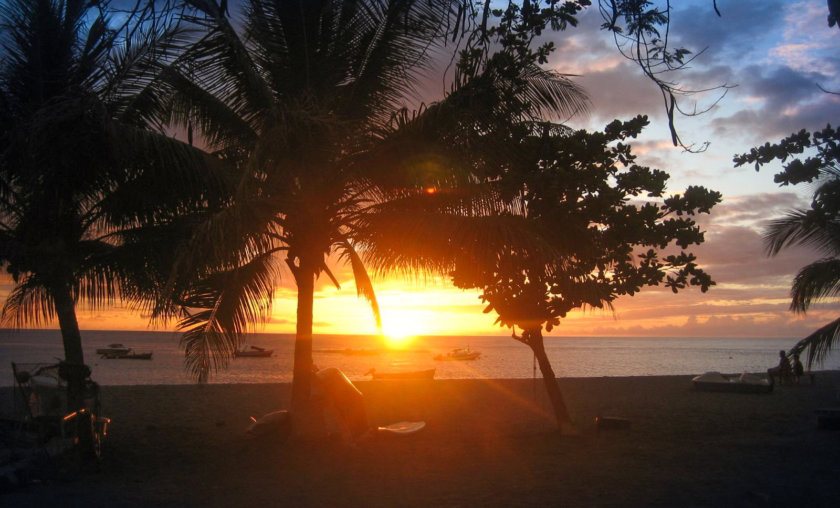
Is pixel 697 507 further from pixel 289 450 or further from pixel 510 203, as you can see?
pixel 289 450

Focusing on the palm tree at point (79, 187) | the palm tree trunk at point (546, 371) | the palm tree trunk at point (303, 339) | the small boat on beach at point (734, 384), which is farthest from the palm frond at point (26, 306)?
the small boat on beach at point (734, 384)

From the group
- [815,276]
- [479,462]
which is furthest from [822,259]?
[479,462]

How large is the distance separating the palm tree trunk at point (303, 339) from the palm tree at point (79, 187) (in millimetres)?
2171

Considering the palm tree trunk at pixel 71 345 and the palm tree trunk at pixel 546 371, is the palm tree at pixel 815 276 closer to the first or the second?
the palm tree trunk at pixel 546 371

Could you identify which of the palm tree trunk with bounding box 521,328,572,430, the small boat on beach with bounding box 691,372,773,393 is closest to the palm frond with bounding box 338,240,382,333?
the palm tree trunk with bounding box 521,328,572,430

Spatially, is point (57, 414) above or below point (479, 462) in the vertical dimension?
above

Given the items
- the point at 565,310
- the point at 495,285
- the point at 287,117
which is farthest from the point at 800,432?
the point at 287,117

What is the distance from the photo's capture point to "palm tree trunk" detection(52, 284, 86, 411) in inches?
368

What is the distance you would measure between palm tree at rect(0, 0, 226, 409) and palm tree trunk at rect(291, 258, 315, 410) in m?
2.17

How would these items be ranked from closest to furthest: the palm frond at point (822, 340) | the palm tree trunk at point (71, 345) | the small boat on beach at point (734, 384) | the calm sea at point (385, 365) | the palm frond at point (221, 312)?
the palm tree trunk at point (71, 345) → the palm frond at point (221, 312) → the palm frond at point (822, 340) → the small boat on beach at point (734, 384) → the calm sea at point (385, 365)

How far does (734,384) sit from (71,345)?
18.9 m

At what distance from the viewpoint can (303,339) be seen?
11.0 meters

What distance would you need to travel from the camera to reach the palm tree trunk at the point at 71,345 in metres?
9.36

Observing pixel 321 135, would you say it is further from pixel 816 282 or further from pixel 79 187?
pixel 816 282
